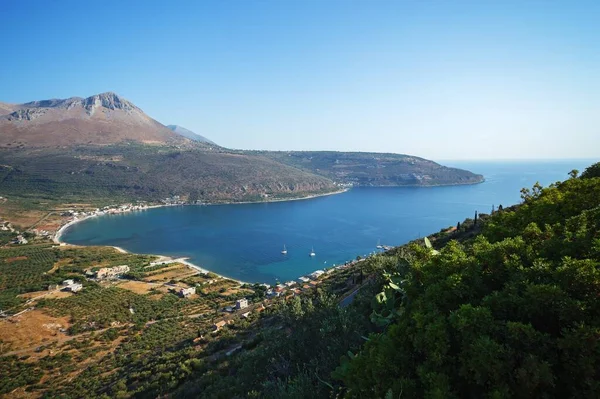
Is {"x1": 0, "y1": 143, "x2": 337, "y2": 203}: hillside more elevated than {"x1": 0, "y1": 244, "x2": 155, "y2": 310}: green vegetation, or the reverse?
{"x1": 0, "y1": 143, "x2": 337, "y2": 203}: hillside

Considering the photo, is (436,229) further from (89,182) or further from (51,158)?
(51,158)

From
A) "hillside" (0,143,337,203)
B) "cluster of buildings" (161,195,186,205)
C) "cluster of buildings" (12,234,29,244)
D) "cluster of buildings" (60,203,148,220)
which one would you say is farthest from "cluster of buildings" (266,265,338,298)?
"cluster of buildings" (161,195,186,205)

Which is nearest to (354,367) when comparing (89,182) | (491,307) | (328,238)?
(491,307)

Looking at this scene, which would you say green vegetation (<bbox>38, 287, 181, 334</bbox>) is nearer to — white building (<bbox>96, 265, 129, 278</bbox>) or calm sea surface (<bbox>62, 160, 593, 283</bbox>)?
white building (<bbox>96, 265, 129, 278</bbox>)

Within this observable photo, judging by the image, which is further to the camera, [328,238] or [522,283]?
[328,238]

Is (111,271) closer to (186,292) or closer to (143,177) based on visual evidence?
(186,292)

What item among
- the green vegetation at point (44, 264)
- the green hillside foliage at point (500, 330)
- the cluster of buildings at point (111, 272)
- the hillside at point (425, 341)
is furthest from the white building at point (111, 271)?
the green hillside foliage at point (500, 330)
